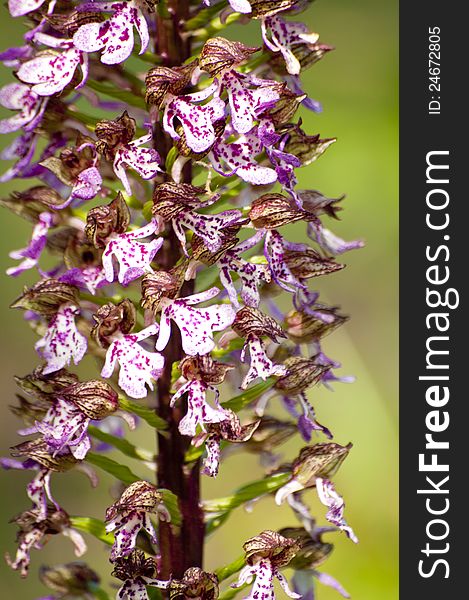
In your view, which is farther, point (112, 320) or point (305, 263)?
point (305, 263)

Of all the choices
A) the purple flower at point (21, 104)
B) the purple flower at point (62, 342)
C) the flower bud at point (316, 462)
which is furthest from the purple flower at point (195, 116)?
the flower bud at point (316, 462)

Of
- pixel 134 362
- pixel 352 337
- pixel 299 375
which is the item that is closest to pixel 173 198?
pixel 134 362

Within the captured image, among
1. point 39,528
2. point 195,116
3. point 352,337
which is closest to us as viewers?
point 195,116

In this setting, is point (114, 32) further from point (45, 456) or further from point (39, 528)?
point (39, 528)

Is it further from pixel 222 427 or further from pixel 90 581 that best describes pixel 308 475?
pixel 90 581

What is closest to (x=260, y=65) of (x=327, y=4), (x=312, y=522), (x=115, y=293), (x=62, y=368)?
(x=115, y=293)

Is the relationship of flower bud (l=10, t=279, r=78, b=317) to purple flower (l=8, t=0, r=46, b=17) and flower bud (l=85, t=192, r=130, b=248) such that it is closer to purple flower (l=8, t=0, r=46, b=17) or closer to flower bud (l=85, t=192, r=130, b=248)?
flower bud (l=85, t=192, r=130, b=248)

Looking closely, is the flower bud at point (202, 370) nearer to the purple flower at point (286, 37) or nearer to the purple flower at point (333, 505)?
the purple flower at point (333, 505)
